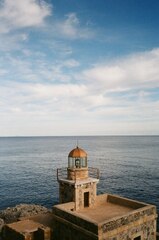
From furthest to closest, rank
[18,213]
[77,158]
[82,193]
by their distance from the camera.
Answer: [18,213] < [77,158] < [82,193]

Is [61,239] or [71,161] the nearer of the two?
[61,239]

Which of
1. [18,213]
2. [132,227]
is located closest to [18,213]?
[18,213]

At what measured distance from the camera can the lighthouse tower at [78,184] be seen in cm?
2630

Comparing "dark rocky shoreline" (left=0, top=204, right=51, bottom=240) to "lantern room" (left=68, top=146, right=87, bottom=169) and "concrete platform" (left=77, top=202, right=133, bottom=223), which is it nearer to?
"concrete platform" (left=77, top=202, right=133, bottom=223)

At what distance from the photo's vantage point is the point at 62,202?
90.1 ft

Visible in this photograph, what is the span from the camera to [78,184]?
26.0 m

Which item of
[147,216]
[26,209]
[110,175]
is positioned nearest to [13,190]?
[26,209]

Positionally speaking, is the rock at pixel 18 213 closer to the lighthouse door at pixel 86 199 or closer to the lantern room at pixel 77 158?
the lighthouse door at pixel 86 199

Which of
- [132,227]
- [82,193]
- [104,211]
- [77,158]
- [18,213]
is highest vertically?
[77,158]

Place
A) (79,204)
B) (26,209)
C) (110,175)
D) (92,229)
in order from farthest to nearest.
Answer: (110,175) < (26,209) < (79,204) < (92,229)

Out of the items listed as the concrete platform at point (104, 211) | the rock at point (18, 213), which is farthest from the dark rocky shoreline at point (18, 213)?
the concrete platform at point (104, 211)

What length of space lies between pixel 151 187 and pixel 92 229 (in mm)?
42482

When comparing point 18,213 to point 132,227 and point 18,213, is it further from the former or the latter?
point 132,227

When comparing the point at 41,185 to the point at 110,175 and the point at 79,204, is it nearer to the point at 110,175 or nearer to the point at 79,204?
the point at 110,175
